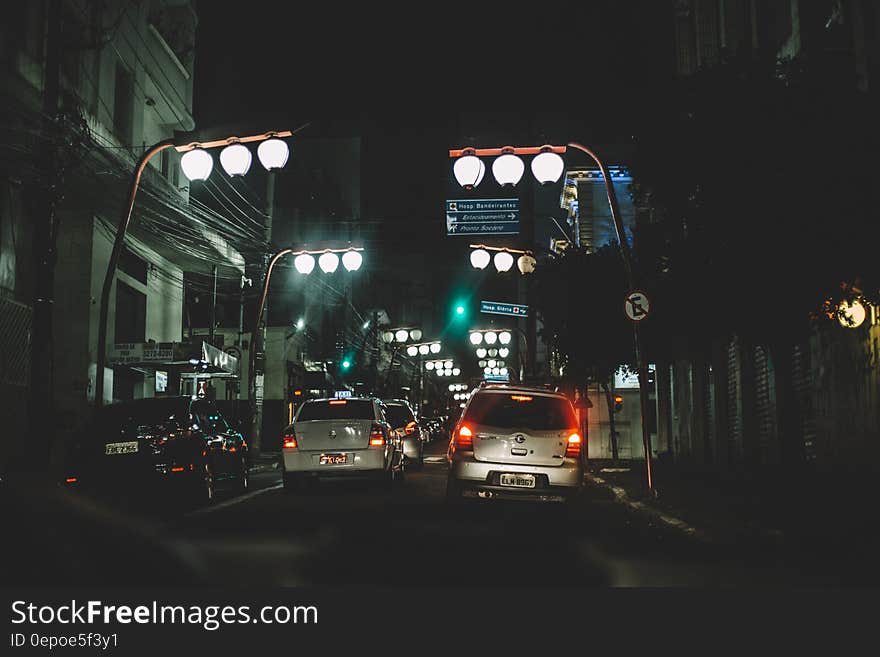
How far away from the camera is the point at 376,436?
17.6m

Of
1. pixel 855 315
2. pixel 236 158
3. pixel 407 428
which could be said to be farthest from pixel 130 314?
pixel 855 315

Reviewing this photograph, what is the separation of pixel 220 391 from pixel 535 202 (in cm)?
2612

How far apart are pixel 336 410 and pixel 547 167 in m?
5.92

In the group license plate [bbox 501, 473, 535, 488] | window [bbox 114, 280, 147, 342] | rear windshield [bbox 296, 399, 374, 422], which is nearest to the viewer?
license plate [bbox 501, 473, 535, 488]

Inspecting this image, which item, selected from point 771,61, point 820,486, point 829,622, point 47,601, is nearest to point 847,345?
point 820,486

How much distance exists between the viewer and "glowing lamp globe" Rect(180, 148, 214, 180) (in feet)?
57.7

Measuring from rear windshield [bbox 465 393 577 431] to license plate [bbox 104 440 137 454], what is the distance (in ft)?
15.7

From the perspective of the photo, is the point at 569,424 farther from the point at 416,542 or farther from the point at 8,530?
the point at 8,530

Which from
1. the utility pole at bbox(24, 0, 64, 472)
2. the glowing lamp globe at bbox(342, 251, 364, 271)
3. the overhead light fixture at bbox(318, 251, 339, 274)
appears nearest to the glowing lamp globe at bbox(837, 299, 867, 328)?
the utility pole at bbox(24, 0, 64, 472)

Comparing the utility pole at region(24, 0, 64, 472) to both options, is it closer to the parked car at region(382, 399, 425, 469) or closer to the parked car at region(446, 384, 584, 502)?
the parked car at region(446, 384, 584, 502)

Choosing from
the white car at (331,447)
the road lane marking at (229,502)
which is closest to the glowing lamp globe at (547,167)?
the white car at (331,447)

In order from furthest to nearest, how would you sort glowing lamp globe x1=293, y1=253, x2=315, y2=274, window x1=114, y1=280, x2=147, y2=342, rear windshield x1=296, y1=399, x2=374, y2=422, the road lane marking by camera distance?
1. window x1=114, y1=280, x2=147, y2=342
2. glowing lamp globe x1=293, y1=253, x2=315, y2=274
3. rear windshield x1=296, y1=399, x2=374, y2=422
4. the road lane marking

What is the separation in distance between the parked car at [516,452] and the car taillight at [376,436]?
4.15 m

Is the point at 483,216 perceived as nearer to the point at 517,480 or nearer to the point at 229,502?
the point at 229,502
